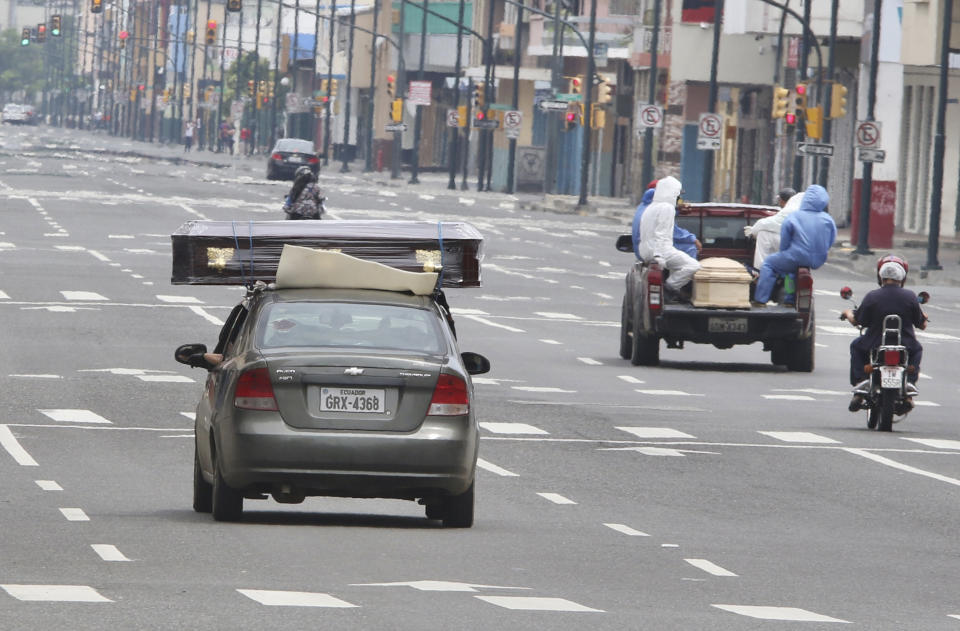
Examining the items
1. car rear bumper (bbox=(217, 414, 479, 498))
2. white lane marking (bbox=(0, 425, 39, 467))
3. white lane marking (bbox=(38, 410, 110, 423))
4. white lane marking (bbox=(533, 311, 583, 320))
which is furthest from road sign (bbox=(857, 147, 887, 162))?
car rear bumper (bbox=(217, 414, 479, 498))

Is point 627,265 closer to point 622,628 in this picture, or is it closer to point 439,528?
point 439,528

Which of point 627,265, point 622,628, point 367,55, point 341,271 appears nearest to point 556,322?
point 627,265

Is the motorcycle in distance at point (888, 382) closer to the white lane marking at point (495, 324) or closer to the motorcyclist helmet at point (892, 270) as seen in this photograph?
the motorcyclist helmet at point (892, 270)

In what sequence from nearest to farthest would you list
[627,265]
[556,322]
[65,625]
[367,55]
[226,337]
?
[65,625], [226,337], [556,322], [627,265], [367,55]

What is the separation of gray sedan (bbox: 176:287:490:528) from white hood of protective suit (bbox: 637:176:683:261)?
38.3 ft

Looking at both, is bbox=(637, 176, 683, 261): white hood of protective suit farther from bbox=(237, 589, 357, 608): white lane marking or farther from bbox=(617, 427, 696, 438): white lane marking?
bbox=(237, 589, 357, 608): white lane marking

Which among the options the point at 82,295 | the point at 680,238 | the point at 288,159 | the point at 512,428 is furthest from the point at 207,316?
the point at 288,159

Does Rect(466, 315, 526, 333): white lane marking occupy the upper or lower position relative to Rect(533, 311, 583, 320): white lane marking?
upper

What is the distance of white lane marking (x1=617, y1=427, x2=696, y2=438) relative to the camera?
17.9 m

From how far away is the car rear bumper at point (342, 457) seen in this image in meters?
11.8

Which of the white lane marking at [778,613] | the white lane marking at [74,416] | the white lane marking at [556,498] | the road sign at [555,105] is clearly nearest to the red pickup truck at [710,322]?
the white lane marking at [74,416]

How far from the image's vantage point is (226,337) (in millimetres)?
13438

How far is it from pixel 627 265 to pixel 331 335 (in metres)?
31.9

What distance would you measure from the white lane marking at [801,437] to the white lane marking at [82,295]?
1364 cm
